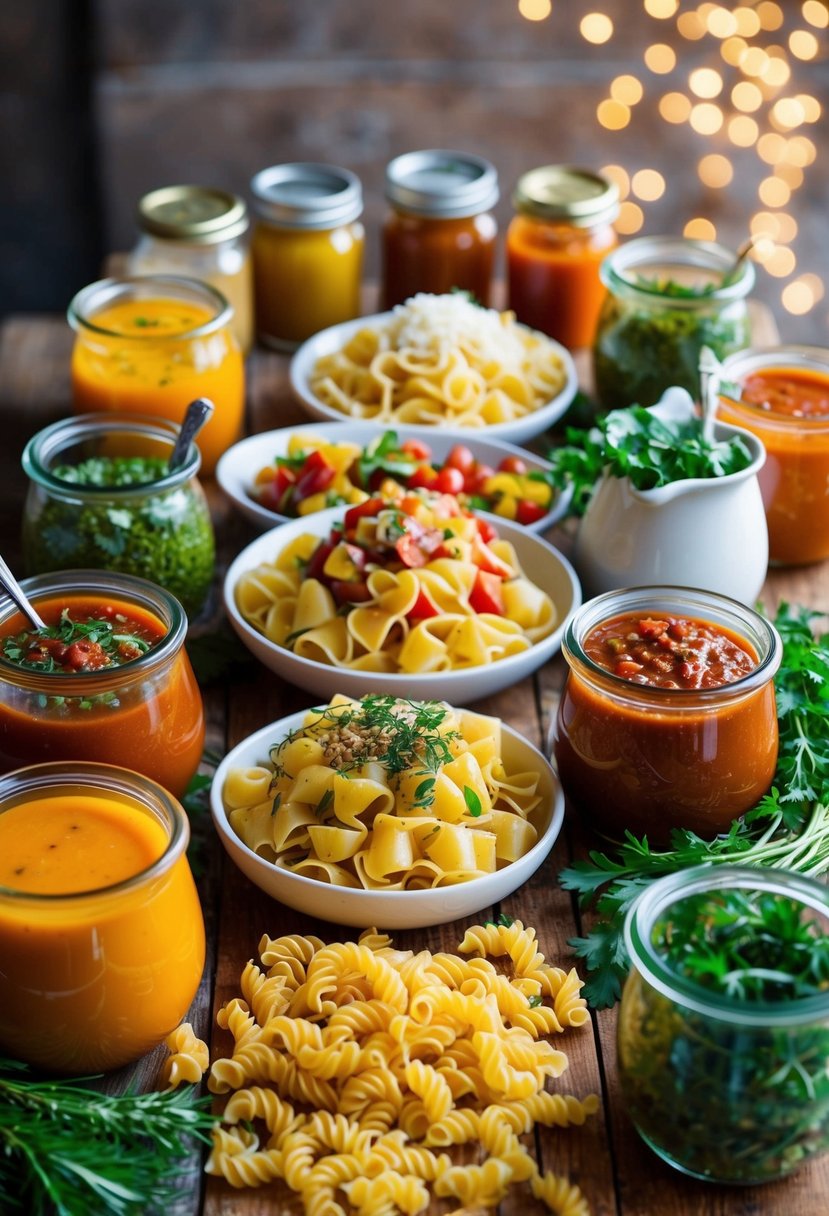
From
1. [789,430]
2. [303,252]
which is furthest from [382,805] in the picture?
[303,252]

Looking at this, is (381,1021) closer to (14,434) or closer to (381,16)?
(14,434)

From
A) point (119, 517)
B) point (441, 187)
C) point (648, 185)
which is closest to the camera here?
point (119, 517)

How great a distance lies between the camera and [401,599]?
10.4ft

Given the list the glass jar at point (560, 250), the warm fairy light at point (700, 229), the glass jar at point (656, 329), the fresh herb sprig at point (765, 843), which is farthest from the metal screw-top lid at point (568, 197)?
the warm fairy light at point (700, 229)

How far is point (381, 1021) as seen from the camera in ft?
7.63

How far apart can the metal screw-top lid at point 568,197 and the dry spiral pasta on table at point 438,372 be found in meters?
0.51

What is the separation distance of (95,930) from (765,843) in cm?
132

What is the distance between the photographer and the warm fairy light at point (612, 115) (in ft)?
22.6

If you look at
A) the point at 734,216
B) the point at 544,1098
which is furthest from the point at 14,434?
the point at 734,216

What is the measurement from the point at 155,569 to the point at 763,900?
170 centimetres

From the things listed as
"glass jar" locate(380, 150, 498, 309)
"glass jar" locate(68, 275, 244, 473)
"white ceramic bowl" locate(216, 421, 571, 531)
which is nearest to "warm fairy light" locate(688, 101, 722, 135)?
"glass jar" locate(380, 150, 498, 309)

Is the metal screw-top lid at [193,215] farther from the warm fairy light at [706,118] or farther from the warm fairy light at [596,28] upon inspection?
the warm fairy light at [706,118]

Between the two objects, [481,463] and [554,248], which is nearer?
[481,463]

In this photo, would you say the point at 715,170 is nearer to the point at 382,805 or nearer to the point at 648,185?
the point at 648,185
